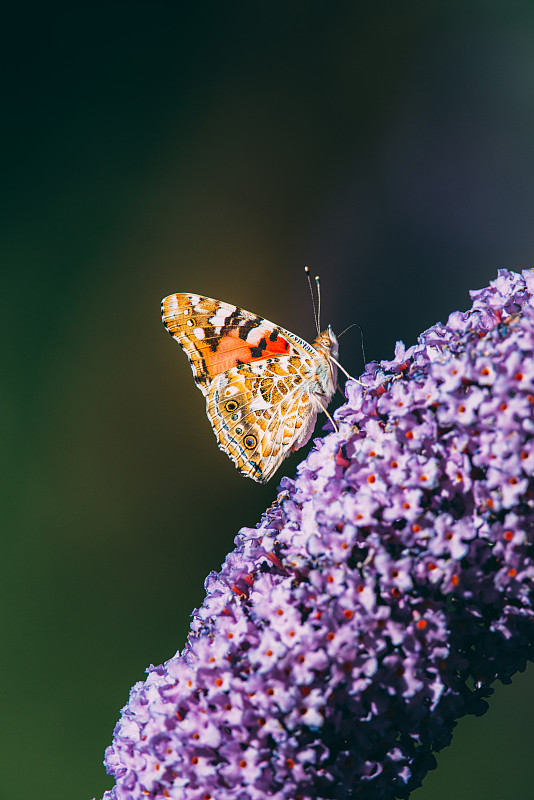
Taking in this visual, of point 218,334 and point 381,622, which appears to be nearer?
point 381,622

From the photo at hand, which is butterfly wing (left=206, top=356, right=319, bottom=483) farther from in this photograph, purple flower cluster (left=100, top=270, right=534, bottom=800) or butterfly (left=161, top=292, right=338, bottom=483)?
purple flower cluster (left=100, top=270, right=534, bottom=800)

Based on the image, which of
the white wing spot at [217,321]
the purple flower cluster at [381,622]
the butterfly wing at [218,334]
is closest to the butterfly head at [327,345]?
the butterfly wing at [218,334]

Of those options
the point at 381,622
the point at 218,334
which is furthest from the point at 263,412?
the point at 381,622

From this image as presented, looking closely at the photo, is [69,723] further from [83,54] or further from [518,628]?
[83,54]

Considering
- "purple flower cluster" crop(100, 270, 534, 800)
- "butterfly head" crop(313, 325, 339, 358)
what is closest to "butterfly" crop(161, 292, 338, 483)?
"butterfly head" crop(313, 325, 339, 358)

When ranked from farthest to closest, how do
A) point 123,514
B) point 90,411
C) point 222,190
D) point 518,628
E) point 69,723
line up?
point 222,190 < point 90,411 < point 123,514 < point 69,723 < point 518,628

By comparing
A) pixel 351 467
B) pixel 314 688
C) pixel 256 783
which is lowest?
pixel 256 783

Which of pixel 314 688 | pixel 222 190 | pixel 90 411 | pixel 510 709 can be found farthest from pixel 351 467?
pixel 222 190

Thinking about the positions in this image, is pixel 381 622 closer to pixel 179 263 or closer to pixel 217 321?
pixel 217 321
